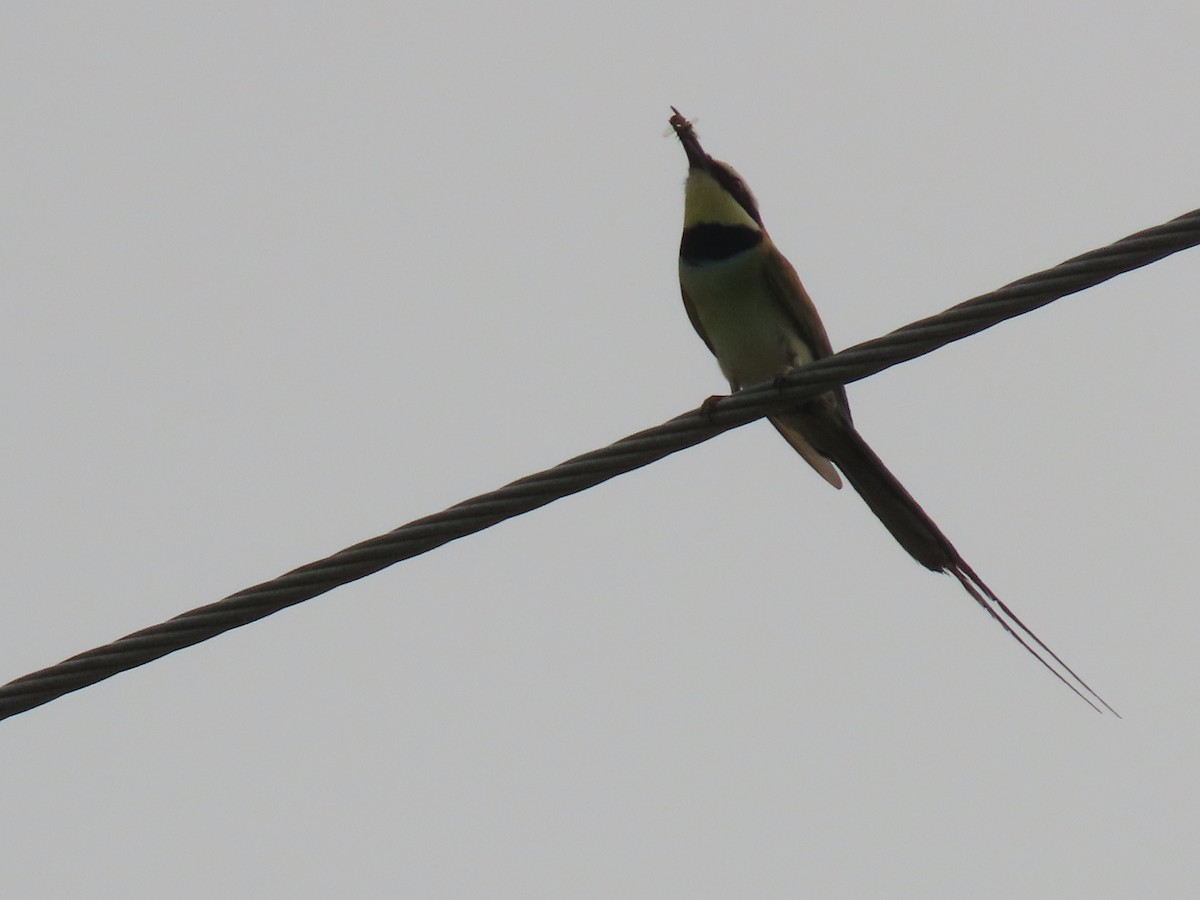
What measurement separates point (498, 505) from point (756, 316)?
2.05 metres

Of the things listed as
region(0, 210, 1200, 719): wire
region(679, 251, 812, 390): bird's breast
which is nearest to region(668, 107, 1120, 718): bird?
region(679, 251, 812, 390): bird's breast

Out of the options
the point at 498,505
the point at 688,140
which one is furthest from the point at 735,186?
the point at 498,505

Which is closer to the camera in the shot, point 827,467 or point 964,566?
point 964,566

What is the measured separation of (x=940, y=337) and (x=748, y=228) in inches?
82.8

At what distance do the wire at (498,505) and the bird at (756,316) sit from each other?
4.20 ft

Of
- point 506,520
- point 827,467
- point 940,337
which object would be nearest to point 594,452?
point 506,520

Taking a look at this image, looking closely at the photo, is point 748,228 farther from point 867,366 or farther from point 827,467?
point 867,366

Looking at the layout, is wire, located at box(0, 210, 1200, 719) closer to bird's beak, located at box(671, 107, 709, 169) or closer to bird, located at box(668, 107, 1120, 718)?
bird, located at box(668, 107, 1120, 718)

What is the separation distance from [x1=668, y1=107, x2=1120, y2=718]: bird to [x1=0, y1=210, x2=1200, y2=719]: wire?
1.28 meters

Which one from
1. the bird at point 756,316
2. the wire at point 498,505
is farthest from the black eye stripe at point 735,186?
the wire at point 498,505

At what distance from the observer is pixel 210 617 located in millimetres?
2846

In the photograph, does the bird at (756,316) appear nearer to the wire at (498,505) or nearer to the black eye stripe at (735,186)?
the black eye stripe at (735,186)

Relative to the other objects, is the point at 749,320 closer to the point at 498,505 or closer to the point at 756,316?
the point at 756,316

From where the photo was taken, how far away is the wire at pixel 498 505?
2.81 metres
